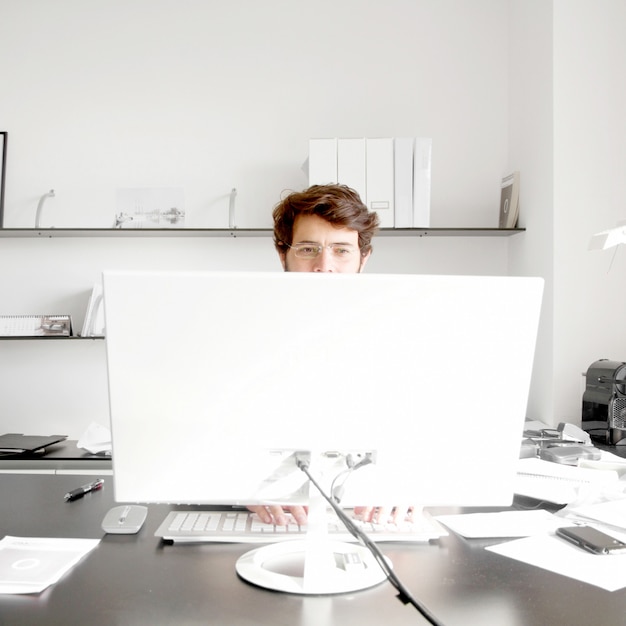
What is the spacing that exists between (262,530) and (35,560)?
1.16ft

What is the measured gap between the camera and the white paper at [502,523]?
3.76ft

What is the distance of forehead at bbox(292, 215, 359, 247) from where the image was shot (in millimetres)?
1854

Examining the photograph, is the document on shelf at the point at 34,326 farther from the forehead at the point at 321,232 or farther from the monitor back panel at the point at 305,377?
the monitor back panel at the point at 305,377

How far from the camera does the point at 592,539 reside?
1.07 meters

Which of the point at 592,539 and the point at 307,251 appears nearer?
the point at 592,539

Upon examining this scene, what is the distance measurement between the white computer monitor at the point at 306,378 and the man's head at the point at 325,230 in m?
0.93

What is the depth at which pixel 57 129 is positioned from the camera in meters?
3.00

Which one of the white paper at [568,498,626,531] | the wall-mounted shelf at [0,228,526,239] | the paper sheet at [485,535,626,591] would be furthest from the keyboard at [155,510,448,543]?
the wall-mounted shelf at [0,228,526,239]

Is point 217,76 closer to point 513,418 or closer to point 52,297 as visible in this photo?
point 52,297

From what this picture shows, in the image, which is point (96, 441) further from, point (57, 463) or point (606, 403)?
point (606, 403)

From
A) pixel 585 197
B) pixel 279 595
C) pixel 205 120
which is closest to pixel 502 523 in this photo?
pixel 279 595

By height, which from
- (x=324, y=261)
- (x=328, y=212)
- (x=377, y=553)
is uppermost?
(x=328, y=212)

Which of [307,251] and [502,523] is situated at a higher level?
[307,251]

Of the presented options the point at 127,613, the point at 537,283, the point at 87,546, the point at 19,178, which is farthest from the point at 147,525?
the point at 19,178
